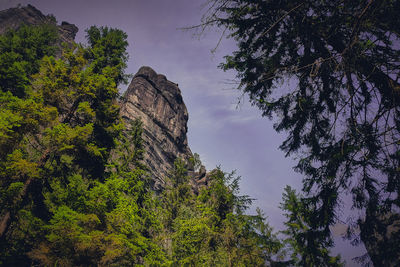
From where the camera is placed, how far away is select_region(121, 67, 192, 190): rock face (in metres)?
46.0

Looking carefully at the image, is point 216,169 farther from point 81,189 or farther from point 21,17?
point 21,17

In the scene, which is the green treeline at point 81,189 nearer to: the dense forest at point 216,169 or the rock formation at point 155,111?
the dense forest at point 216,169

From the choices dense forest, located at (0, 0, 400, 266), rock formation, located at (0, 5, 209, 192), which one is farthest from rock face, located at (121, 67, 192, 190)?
dense forest, located at (0, 0, 400, 266)

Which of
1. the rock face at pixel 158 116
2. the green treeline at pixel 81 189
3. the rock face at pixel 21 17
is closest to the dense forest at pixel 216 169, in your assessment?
the green treeline at pixel 81 189

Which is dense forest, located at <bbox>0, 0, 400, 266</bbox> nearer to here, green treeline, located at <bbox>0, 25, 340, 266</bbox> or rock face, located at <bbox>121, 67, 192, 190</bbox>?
green treeline, located at <bbox>0, 25, 340, 266</bbox>

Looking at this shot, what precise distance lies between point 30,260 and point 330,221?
11.5 metres

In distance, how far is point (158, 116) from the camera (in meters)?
53.3

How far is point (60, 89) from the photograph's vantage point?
926 cm

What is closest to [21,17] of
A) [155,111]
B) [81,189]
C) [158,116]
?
[155,111]

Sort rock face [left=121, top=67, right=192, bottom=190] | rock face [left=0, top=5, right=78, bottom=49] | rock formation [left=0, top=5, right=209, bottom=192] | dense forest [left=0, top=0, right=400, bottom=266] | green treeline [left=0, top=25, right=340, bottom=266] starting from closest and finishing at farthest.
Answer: dense forest [left=0, top=0, right=400, bottom=266] < green treeline [left=0, top=25, right=340, bottom=266] < rock face [left=0, top=5, right=78, bottom=49] < rock formation [left=0, top=5, right=209, bottom=192] < rock face [left=121, top=67, right=192, bottom=190]

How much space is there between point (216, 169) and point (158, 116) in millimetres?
42362

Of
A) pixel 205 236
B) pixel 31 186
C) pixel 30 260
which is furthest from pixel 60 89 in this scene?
pixel 205 236

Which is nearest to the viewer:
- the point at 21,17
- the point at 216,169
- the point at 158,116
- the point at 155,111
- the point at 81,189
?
the point at 81,189

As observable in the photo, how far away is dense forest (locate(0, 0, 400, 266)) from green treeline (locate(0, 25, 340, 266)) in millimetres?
58
